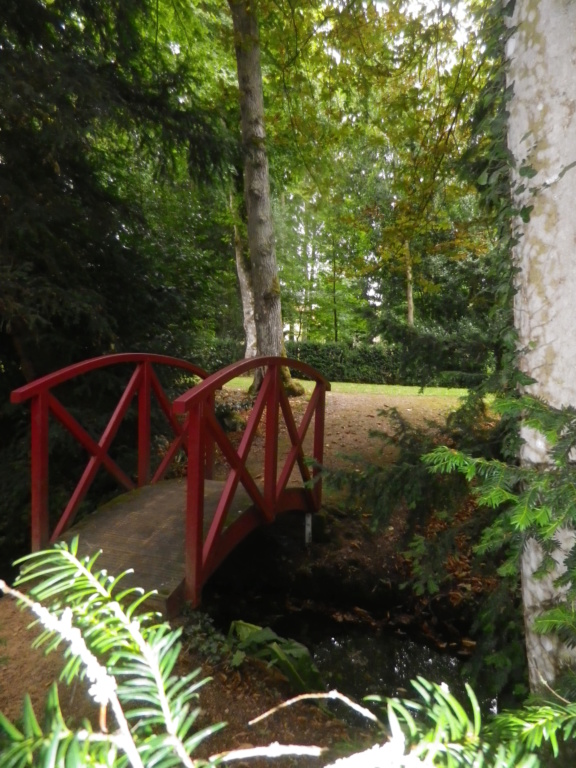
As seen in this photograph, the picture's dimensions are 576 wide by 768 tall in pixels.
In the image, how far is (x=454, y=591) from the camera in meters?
5.36

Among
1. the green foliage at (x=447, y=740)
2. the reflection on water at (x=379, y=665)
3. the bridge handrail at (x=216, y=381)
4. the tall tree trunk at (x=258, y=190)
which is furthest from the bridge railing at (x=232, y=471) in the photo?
the tall tree trunk at (x=258, y=190)

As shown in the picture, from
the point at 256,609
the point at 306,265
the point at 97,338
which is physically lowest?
the point at 256,609

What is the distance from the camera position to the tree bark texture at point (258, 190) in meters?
8.42

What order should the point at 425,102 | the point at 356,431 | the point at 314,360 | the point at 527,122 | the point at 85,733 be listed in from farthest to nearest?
the point at 314,360, the point at 356,431, the point at 425,102, the point at 527,122, the point at 85,733

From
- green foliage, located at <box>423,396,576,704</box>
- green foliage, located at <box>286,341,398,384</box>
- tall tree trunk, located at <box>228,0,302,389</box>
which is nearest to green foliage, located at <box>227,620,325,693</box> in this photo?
green foliage, located at <box>423,396,576,704</box>

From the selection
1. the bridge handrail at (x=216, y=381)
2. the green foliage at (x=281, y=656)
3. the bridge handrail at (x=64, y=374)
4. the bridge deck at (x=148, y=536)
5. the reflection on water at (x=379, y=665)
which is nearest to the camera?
the green foliage at (x=281, y=656)

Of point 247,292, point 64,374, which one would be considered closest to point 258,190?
point 64,374

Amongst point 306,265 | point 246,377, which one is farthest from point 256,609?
point 306,265

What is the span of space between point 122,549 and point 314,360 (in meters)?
17.1

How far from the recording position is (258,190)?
28.7 feet

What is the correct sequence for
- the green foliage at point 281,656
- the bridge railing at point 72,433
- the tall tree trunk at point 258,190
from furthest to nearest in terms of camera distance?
the tall tree trunk at point 258,190 < the bridge railing at point 72,433 < the green foliage at point 281,656

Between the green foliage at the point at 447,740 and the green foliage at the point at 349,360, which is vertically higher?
the green foliage at the point at 349,360

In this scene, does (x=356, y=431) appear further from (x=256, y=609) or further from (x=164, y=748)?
(x=164, y=748)

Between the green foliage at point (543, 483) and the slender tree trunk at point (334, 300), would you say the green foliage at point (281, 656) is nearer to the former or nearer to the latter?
the green foliage at point (543, 483)
